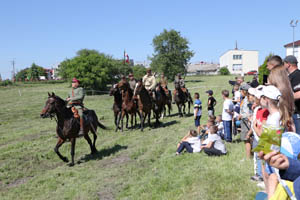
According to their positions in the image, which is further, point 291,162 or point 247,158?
point 247,158

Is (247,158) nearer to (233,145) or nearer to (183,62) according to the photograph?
(233,145)

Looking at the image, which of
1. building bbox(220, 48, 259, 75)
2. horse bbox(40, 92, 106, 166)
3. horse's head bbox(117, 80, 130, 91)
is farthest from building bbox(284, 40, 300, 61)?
horse bbox(40, 92, 106, 166)

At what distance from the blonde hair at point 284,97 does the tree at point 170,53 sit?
59.1m

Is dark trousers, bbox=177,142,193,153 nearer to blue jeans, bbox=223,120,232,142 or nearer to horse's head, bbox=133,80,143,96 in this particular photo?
blue jeans, bbox=223,120,232,142

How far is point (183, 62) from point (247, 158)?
5918 cm

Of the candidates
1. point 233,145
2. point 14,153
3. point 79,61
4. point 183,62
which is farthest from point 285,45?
point 14,153

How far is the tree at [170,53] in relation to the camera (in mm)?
62438

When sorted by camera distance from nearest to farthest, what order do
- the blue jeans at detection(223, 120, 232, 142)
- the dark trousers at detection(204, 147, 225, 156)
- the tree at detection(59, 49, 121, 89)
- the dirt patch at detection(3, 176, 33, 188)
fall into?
the dirt patch at detection(3, 176, 33, 188) < the dark trousers at detection(204, 147, 225, 156) < the blue jeans at detection(223, 120, 232, 142) < the tree at detection(59, 49, 121, 89)

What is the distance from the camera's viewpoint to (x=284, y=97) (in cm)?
299

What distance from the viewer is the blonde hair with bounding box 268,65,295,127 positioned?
2939 mm

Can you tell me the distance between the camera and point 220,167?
6184mm

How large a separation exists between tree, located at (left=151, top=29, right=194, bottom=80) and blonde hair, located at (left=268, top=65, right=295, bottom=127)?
59111 millimetres

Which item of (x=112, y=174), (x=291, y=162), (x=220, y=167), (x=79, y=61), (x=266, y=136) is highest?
(x=79, y=61)

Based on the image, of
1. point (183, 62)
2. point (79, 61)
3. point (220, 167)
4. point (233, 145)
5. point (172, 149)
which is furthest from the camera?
point (183, 62)
